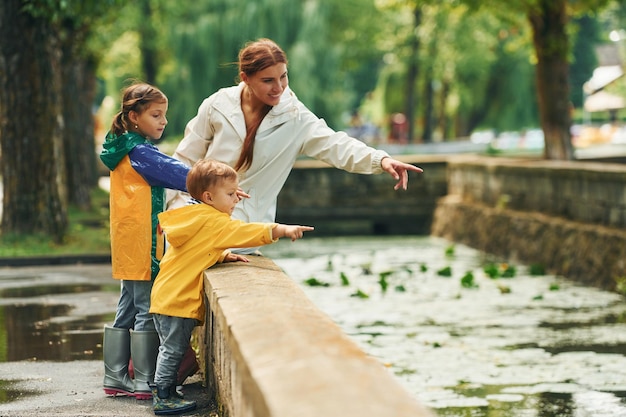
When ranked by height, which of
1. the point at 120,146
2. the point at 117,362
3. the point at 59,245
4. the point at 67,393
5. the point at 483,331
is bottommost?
the point at 483,331

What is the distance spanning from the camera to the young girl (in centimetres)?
618

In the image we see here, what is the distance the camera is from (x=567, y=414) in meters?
7.71

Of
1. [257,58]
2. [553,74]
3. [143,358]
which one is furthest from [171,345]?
[553,74]

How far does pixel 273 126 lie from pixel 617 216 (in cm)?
964

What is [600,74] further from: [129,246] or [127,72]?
[129,246]

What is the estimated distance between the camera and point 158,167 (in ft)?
20.3

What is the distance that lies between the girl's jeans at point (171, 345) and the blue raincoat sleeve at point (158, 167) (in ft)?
2.27

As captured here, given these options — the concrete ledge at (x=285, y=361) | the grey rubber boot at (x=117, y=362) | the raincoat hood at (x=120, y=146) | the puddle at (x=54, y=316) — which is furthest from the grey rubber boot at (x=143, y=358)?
the puddle at (x=54, y=316)

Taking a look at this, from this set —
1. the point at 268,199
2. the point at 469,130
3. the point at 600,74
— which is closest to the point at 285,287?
the point at 268,199

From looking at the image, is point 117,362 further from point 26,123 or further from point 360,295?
point 26,123

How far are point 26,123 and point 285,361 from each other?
11404 mm

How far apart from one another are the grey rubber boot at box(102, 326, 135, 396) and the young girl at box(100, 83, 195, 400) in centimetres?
1

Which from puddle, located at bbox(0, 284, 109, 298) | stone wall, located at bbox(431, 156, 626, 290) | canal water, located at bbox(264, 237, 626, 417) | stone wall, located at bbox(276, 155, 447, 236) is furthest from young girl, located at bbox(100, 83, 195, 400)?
stone wall, located at bbox(276, 155, 447, 236)

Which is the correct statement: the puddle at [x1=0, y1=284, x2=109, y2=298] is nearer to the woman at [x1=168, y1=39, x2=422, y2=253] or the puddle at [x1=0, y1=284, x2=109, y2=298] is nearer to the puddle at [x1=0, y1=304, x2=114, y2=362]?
the puddle at [x1=0, y1=304, x2=114, y2=362]
